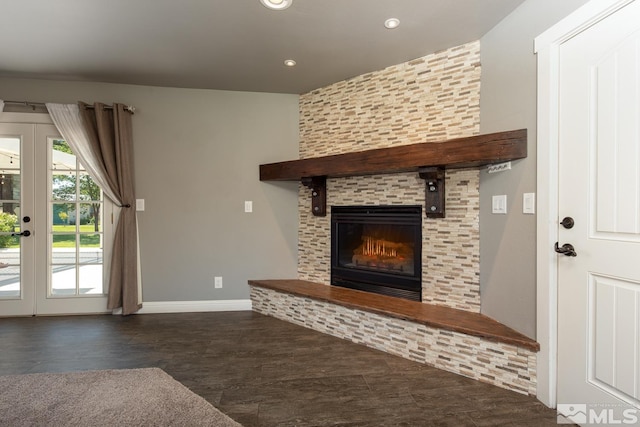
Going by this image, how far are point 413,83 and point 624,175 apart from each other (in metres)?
1.74

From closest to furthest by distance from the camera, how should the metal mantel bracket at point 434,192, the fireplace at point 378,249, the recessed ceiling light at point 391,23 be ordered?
the recessed ceiling light at point 391,23, the metal mantel bracket at point 434,192, the fireplace at point 378,249

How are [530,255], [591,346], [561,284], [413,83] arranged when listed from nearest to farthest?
[591,346]
[561,284]
[530,255]
[413,83]

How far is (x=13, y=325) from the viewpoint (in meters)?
3.07

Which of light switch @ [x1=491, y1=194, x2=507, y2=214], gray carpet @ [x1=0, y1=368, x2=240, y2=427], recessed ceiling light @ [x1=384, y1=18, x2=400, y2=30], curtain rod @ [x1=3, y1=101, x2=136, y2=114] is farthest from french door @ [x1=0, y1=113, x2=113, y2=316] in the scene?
light switch @ [x1=491, y1=194, x2=507, y2=214]

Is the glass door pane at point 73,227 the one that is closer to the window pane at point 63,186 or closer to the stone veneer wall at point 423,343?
the window pane at point 63,186

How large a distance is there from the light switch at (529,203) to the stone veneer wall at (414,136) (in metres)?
0.49

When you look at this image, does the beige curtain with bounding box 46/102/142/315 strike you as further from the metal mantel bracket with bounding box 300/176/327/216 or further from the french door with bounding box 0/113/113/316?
the metal mantel bracket with bounding box 300/176/327/216

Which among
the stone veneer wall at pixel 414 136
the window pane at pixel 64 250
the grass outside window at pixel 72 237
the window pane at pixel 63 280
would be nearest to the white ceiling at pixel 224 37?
the stone veneer wall at pixel 414 136

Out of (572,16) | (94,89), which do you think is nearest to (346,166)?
(572,16)

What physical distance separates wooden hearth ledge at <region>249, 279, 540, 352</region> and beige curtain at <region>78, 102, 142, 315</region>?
1268 millimetres

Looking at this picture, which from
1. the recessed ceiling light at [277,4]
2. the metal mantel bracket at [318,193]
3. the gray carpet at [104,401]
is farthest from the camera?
the metal mantel bracket at [318,193]

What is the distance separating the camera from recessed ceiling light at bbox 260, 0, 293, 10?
79.9 inches

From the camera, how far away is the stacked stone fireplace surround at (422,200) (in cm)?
218

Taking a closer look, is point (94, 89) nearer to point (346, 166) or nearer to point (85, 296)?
point (85, 296)
